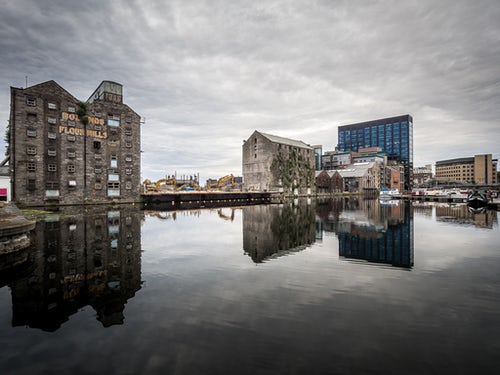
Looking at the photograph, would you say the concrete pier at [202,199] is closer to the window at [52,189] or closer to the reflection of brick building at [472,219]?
the window at [52,189]

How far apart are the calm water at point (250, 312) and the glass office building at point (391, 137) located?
553 feet

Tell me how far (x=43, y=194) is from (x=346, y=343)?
5277cm

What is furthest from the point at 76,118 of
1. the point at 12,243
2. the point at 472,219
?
the point at 472,219

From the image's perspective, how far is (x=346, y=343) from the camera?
534 centimetres

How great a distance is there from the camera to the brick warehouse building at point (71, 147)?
42500mm

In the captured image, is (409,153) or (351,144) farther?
(351,144)

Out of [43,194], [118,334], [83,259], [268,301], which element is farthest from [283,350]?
[43,194]

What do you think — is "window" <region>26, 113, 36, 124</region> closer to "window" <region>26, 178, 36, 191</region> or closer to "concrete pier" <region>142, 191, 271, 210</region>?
"window" <region>26, 178, 36, 191</region>

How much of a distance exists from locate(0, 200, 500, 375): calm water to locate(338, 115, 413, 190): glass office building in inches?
6638

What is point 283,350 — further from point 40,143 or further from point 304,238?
point 40,143

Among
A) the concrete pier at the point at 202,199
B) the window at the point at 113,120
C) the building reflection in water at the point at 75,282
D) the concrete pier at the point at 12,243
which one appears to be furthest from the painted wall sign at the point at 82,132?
the concrete pier at the point at 12,243

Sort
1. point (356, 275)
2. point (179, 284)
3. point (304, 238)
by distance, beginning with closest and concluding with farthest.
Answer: point (179, 284), point (356, 275), point (304, 238)

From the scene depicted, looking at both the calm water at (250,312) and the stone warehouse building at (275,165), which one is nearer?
the calm water at (250,312)

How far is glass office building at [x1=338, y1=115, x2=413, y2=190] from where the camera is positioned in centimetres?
15938
